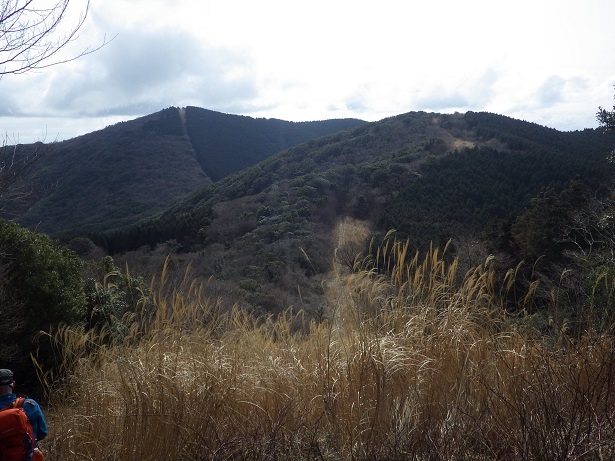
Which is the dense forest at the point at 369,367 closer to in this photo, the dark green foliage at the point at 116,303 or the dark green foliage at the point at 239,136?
the dark green foliage at the point at 116,303

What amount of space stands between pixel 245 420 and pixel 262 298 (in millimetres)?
17602

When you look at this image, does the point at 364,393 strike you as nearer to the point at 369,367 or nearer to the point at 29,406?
the point at 369,367

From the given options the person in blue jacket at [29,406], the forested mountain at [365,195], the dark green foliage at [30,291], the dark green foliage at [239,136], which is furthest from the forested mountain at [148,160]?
the person in blue jacket at [29,406]

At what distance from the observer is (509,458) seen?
237cm

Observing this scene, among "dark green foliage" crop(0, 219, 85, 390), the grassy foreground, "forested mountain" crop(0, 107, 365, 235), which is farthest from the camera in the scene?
"forested mountain" crop(0, 107, 365, 235)

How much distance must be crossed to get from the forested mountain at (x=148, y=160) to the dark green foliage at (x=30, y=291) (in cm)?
4573

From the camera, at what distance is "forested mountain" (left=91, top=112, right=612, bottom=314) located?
3108 centimetres

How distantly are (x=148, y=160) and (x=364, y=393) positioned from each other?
302 ft

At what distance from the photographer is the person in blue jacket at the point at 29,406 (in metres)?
3.33

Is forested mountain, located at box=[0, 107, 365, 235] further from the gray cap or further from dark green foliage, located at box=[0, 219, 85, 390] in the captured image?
the gray cap

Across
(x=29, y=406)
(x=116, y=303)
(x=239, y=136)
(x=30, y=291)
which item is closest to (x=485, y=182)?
(x=30, y=291)

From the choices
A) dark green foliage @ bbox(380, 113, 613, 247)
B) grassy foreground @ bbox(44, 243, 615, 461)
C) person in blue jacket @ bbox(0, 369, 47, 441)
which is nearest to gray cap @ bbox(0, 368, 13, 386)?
person in blue jacket @ bbox(0, 369, 47, 441)

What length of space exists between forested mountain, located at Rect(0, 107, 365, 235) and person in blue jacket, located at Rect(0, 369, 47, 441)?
170ft

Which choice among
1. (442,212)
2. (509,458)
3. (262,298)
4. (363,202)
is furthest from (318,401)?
(363,202)
